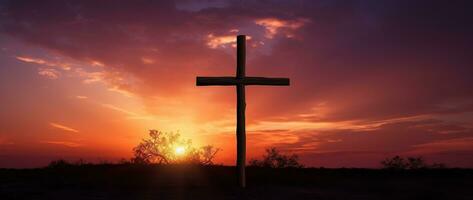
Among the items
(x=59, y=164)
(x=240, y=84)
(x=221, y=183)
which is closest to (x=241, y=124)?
(x=240, y=84)

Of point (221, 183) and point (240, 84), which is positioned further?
point (221, 183)

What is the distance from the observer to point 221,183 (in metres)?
16.9

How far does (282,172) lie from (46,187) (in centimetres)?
896

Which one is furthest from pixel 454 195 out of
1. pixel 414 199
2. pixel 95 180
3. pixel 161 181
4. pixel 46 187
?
pixel 46 187

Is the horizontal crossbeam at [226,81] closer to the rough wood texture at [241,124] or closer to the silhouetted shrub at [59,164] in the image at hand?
the rough wood texture at [241,124]

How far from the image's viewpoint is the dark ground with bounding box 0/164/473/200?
1475cm

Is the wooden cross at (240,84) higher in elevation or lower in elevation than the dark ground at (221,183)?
higher

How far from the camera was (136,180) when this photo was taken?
1733cm

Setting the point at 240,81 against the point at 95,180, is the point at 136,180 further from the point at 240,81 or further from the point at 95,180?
the point at 240,81

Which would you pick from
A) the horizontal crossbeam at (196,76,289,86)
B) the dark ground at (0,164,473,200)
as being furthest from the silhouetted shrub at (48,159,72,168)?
the horizontal crossbeam at (196,76,289,86)

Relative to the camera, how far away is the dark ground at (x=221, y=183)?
14750 millimetres

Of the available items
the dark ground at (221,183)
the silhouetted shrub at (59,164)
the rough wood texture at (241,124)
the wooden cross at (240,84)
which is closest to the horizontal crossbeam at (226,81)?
the wooden cross at (240,84)

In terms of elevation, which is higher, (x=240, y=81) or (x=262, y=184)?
(x=240, y=81)

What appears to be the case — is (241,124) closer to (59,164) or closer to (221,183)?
(221,183)
